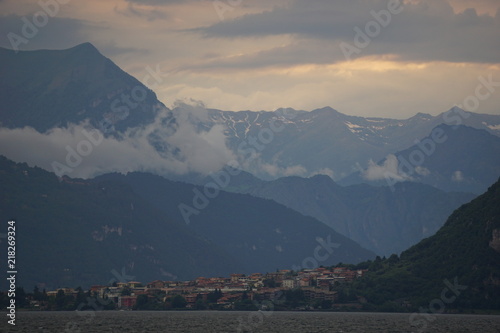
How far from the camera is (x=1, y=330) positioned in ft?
645

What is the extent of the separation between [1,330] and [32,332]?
5664 mm

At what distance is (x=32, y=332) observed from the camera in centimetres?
19625

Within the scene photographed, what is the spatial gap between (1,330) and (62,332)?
1091 cm

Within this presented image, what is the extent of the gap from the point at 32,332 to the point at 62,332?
571cm

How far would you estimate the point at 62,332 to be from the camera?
19912 cm
